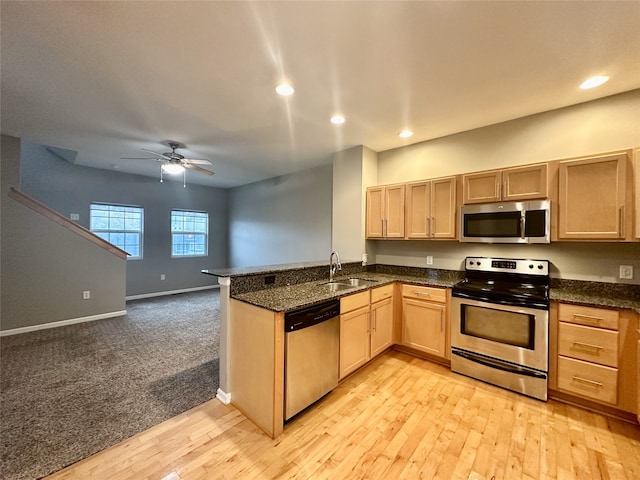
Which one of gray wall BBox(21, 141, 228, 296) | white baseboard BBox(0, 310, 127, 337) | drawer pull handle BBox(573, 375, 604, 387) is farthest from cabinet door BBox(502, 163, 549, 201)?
gray wall BBox(21, 141, 228, 296)

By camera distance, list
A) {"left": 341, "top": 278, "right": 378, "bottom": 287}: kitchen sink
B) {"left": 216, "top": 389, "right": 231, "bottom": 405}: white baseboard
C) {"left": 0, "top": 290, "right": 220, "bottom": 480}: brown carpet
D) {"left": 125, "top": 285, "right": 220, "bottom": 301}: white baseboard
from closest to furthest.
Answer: {"left": 0, "top": 290, "right": 220, "bottom": 480}: brown carpet < {"left": 216, "top": 389, "right": 231, "bottom": 405}: white baseboard < {"left": 341, "top": 278, "right": 378, "bottom": 287}: kitchen sink < {"left": 125, "top": 285, "right": 220, "bottom": 301}: white baseboard

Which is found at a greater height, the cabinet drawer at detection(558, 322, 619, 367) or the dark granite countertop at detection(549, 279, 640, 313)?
A: the dark granite countertop at detection(549, 279, 640, 313)

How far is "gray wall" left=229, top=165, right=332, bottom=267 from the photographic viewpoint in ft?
16.8

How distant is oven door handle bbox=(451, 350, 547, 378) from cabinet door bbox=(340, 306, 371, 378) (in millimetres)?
970

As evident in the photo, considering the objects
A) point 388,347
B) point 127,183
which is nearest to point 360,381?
point 388,347

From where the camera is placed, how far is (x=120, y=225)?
5.78 m

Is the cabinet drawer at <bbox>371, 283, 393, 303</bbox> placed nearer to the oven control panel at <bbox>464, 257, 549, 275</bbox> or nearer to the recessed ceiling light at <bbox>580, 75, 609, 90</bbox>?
the oven control panel at <bbox>464, 257, 549, 275</bbox>

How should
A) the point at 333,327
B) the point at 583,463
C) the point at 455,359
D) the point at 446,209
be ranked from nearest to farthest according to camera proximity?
the point at 583,463 < the point at 333,327 < the point at 455,359 < the point at 446,209

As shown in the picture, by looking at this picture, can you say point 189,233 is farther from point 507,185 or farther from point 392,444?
point 507,185

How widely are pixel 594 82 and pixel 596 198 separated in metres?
0.96

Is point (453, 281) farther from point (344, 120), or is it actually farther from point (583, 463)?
point (344, 120)

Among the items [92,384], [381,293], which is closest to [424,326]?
[381,293]

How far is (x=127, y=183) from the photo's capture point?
5730mm

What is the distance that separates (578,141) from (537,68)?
3.47 feet
